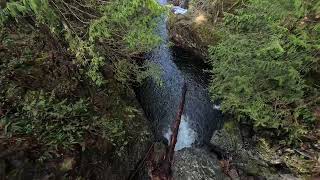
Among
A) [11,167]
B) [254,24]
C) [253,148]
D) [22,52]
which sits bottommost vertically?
[11,167]

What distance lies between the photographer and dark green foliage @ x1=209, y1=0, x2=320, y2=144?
21.5ft

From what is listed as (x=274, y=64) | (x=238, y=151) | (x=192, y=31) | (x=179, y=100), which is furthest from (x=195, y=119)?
(x=274, y=64)

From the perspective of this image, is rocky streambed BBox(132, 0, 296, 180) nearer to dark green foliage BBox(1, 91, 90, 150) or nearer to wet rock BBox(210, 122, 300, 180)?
wet rock BBox(210, 122, 300, 180)

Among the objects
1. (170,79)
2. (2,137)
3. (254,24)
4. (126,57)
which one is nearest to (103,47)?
(126,57)

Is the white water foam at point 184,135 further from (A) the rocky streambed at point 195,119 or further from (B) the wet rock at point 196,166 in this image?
(B) the wet rock at point 196,166

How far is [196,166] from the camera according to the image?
358 inches

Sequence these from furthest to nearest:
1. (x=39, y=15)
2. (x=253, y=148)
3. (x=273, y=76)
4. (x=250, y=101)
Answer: (x=253, y=148) < (x=250, y=101) < (x=273, y=76) < (x=39, y=15)

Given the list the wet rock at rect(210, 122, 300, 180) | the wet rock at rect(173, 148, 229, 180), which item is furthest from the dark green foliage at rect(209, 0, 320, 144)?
the wet rock at rect(173, 148, 229, 180)

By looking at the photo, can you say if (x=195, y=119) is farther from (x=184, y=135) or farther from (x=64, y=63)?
(x=64, y=63)

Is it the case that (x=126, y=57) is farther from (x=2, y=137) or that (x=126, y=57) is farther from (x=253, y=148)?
(x=253, y=148)

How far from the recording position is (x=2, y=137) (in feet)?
18.1

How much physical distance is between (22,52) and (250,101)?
6349mm

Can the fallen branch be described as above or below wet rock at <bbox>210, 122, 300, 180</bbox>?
below

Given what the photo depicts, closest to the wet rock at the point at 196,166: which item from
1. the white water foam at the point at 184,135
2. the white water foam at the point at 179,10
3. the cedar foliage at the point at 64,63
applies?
the white water foam at the point at 184,135
